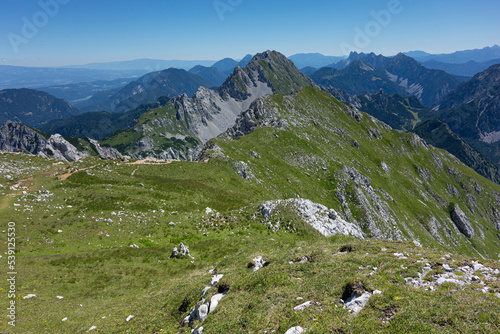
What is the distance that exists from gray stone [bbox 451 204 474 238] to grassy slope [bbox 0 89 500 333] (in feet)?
546

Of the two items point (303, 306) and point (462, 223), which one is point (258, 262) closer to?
point (303, 306)

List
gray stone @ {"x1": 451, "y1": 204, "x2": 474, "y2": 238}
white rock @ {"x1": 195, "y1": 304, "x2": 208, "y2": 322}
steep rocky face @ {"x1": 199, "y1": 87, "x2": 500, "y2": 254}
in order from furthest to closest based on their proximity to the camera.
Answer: gray stone @ {"x1": 451, "y1": 204, "x2": 474, "y2": 238} → steep rocky face @ {"x1": 199, "y1": 87, "x2": 500, "y2": 254} → white rock @ {"x1": 195, "y1": 304, "x2": 208, "y2": 322}

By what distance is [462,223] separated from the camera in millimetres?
160625

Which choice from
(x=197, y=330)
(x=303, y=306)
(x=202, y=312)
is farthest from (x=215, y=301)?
(x=303, y=306)

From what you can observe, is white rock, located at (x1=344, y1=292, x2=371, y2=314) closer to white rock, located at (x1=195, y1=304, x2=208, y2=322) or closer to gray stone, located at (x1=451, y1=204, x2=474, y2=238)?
white rock, located at (x1=195, y1=304, x2=208, y2=322)

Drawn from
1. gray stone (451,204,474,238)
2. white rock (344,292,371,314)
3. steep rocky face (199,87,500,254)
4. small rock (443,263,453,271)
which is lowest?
gray stone (451,204,474,238)

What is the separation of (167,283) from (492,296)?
2638 centimetres

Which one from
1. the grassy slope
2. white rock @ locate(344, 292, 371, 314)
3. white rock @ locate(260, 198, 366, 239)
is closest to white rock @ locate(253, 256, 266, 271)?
the grassy slope

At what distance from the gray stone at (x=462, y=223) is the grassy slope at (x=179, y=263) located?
546 feet

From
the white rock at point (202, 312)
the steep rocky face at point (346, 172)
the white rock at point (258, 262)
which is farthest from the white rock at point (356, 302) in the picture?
the steep rocky face at point (346, 172)

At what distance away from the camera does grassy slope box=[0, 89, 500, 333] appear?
13055 millimetres

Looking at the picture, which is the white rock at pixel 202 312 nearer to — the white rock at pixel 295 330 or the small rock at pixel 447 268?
the white rock at pixel 295 330

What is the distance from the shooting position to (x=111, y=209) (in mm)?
41219

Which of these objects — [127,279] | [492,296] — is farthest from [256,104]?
[492,296]
